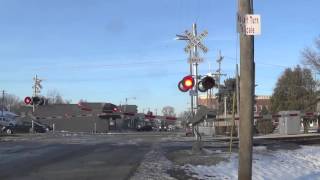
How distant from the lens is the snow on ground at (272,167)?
14.9 m

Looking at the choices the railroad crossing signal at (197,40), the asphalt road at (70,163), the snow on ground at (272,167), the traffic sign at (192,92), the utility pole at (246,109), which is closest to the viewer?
the utility pole at (246,109)

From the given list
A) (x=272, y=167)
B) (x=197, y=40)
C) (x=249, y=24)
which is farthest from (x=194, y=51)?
(x=249, y=24)

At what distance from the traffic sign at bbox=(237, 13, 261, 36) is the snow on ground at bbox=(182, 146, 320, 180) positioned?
3.86 meters

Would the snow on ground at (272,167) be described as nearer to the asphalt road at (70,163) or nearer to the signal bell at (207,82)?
the asphalt road at (70,163)

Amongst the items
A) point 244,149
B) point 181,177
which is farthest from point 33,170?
point 244,149

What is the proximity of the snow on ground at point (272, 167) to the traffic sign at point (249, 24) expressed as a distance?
12.7ft

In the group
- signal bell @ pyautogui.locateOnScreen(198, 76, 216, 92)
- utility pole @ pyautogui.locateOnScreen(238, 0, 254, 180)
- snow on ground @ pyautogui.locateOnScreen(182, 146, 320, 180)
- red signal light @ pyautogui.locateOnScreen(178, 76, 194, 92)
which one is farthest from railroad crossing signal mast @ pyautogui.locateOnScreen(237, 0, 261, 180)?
red signal light @ pyautogui.locateOnScreen(178, 76, 194, 92)

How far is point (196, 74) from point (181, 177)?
Answer: 796 centimetres

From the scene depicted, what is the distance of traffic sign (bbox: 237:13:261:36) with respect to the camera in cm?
1183

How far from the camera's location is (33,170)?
15.7 m

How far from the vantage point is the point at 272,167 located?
1667cm

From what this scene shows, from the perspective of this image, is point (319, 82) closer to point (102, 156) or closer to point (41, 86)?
point (41, 86)

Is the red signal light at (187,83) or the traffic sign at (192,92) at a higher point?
the red signal light at (187,83)

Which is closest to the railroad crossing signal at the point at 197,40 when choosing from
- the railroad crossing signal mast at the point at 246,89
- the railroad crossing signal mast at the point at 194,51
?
the railroad crossing signal mast at the point at 194,51
